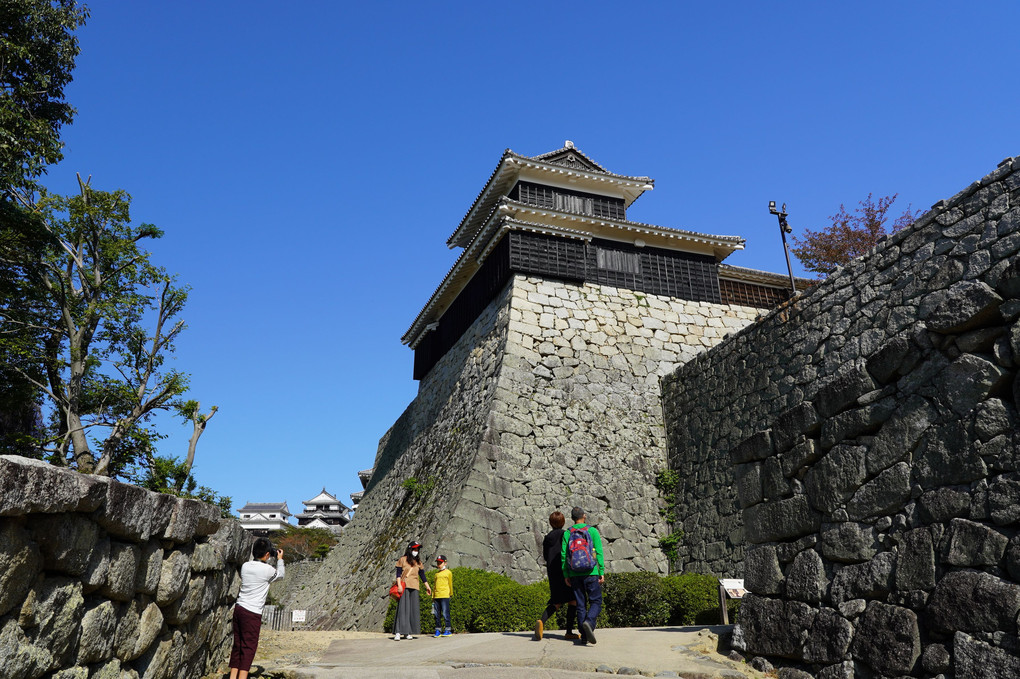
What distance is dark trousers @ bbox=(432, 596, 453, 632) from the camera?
10.8 m

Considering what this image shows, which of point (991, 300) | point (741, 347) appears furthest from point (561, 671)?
point (741, 347)

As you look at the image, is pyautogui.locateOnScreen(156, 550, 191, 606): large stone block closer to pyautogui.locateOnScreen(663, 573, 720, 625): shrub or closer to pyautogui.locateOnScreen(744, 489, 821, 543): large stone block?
pyautogui.locateOnScreen(744, 489, 821, 543): large stone block

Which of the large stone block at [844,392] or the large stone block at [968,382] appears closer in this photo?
the large stone block at [968,382]

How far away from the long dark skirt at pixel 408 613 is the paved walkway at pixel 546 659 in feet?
5.12

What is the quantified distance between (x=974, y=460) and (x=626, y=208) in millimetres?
19996

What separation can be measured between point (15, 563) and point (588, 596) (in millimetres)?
5921

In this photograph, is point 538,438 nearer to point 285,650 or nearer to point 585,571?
point 285,650

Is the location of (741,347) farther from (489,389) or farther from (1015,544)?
(1015,544)

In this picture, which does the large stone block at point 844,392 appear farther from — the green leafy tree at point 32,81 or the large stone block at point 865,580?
the green leafy tree at point 32,81

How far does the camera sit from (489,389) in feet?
57.1

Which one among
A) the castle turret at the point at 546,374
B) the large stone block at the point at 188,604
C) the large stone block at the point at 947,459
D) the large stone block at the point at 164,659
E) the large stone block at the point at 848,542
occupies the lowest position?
the large stone block at the point at 164,659

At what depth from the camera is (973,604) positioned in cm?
389

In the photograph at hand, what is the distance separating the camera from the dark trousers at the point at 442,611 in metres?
10.8

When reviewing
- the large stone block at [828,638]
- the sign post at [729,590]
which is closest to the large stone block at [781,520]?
the large stone block at [828,638]
